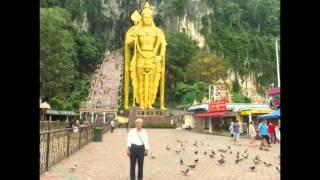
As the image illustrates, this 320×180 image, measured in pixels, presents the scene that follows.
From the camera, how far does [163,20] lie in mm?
65750

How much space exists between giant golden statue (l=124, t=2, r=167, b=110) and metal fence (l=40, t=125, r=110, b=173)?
2120 centimetres

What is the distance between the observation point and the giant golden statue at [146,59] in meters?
37.7

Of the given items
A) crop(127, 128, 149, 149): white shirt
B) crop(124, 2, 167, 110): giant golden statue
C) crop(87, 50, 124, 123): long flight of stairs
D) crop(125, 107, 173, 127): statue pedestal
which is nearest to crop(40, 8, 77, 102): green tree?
crop(125, 107, 173, 127): statue pedestal

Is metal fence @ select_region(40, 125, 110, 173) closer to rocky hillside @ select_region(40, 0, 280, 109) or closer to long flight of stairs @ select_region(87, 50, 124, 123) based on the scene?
long flight of stairs @ select_region(87, 50, 124, 123)

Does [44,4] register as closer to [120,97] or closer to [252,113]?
[120,97]

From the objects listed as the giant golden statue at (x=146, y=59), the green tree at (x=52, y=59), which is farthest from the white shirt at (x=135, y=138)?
the giant golden statue at (x=146, y=59)

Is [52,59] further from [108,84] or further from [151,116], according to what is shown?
[108,84]

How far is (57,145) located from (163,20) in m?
56.0

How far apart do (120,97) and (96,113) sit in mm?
8224

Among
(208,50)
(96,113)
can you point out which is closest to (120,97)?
(96,113)

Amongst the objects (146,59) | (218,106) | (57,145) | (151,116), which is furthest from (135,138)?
(146,59)

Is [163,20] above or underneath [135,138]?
above

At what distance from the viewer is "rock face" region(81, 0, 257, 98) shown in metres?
65.3

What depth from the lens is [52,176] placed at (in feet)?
28.6
